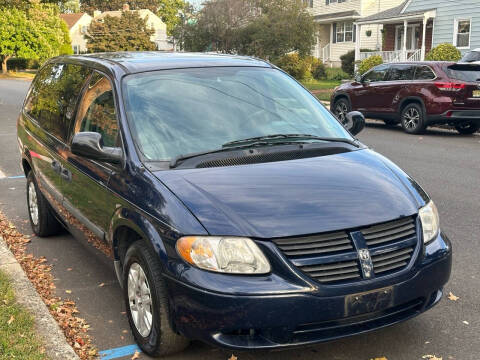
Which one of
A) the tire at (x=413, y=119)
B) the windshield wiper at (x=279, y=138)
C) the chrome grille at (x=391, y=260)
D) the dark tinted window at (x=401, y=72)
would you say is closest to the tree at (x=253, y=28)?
the dark tinted window at (x=401, y=72)

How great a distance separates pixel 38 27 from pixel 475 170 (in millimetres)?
51545

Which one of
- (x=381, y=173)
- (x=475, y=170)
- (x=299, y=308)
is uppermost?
(x=381, y=173)

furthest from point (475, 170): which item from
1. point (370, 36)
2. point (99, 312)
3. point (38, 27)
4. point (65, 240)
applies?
point (38, 27)

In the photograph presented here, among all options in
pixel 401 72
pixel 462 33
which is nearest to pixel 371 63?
pixel 462 33

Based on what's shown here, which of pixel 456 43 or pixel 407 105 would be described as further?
pixel 456 43

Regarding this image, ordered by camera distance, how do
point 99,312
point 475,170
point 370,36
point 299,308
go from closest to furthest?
point 299,308, point 99,312, point 475,170, point 370,36

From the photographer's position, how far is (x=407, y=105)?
617 inches

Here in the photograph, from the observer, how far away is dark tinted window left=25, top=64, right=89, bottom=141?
535 centimetres

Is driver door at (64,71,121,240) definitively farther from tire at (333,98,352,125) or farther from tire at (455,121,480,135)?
tire at (333,98,352,125)

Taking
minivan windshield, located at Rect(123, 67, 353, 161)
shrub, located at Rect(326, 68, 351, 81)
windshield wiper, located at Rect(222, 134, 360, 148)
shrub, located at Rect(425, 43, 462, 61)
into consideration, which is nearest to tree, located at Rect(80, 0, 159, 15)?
shrub, located at Rect(326, 68, 351, 81)

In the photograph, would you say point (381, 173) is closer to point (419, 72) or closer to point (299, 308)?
point (299, 308)

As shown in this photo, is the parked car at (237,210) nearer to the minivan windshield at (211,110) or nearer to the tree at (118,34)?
the minivan windshield at (211,110)

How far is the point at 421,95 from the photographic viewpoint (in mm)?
15141

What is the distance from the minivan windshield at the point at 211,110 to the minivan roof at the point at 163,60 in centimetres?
8
